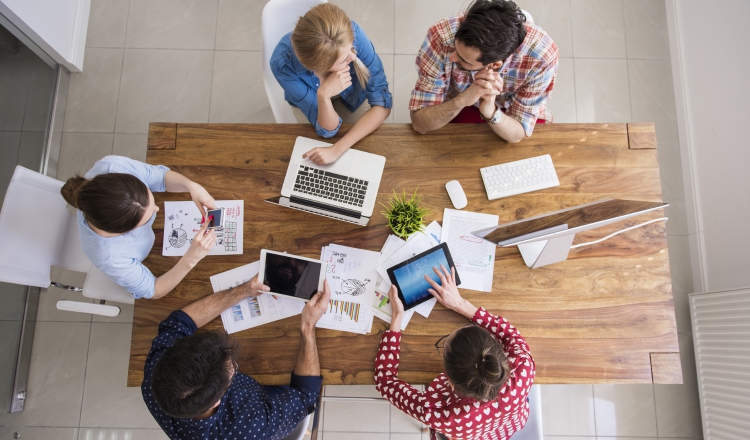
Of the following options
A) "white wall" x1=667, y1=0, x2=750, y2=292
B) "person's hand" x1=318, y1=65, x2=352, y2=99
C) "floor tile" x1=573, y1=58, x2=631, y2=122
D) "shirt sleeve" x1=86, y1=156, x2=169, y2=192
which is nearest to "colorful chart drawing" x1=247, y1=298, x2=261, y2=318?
"shirt sleeve" x1=86, y1=156, x2=169, y2=192

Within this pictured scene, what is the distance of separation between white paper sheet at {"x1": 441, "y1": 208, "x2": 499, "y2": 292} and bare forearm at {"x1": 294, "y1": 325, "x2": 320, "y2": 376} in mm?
604

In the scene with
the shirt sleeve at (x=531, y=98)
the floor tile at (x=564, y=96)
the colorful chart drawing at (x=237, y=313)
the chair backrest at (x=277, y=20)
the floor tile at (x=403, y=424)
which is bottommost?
the floor tile at (x=403, y=424)

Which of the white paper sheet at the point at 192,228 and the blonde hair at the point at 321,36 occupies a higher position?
the blonde hair at the point at 321,36

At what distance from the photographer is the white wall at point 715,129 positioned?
2375 mm

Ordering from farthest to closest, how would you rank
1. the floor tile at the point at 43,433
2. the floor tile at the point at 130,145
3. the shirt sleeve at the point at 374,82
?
the floor tile at the point at 130,145, the floor tile at the point at 43,433, the shirt sleeve at the point at 374,82

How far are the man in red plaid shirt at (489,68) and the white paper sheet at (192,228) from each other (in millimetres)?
814

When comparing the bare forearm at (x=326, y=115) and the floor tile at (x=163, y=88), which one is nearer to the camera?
the bare forearm at (x=326, y=115)

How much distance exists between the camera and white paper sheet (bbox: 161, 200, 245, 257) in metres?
1.71

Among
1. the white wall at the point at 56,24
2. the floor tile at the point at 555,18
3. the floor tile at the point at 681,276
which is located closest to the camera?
the white wall at the point at 56,24

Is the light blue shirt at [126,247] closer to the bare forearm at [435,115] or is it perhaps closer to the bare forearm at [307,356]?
the bare forearm at [307,356]

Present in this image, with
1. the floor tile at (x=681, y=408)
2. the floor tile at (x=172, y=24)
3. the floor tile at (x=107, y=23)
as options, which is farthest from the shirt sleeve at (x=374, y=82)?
the floor tile at (x=681, y=408)

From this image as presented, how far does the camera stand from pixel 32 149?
252 centimetres

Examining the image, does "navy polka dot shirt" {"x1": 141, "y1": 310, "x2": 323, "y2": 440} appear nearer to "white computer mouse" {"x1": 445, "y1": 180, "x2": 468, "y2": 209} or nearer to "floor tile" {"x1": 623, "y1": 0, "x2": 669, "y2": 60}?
"white computer mouse" {"x1": 445, "y1": 180, "x2": 468, "y2": 209}

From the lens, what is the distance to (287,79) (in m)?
1.82
